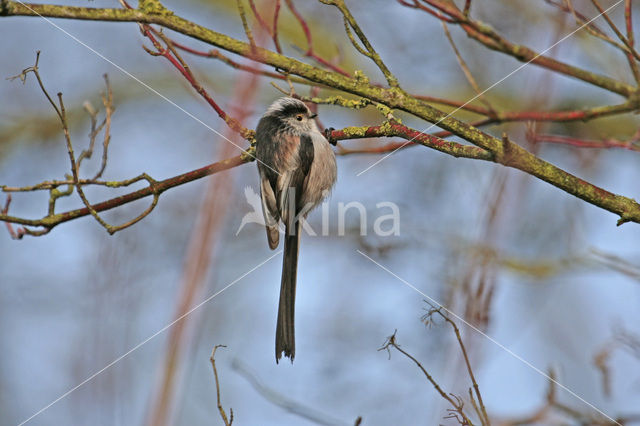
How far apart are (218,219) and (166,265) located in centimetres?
424

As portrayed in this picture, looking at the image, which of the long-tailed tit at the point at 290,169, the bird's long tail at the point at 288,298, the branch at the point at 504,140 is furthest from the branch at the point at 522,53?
the bird's long tail at the point at 288,298

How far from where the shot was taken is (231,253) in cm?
531

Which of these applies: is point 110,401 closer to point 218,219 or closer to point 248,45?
point 218,219

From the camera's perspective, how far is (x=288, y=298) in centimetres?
250

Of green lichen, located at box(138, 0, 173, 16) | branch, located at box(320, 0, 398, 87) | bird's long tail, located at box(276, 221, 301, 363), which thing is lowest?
bird's long tail, located at box(276, 221, 301, 363)

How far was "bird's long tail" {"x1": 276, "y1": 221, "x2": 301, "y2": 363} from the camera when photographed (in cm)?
232

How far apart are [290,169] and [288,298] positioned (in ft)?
2.03

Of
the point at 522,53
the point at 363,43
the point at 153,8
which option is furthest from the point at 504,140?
the point at 153,8

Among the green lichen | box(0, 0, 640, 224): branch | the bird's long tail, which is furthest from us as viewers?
the bird's long tail

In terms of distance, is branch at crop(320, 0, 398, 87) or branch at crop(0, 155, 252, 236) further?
branch at crop(0, 155, 252, 236)

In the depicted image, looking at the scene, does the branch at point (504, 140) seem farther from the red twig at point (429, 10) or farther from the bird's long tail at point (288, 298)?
Answer: the bird's long tail at point (288, 298)

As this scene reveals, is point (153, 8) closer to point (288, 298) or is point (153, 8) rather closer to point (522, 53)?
point (522, 53)

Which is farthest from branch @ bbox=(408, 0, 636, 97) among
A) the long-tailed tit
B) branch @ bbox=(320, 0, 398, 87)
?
the long-tailed tit

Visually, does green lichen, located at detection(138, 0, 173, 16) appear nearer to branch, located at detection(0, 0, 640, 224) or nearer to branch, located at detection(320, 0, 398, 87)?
branch, located at detection(0, 0, 640, 224)
